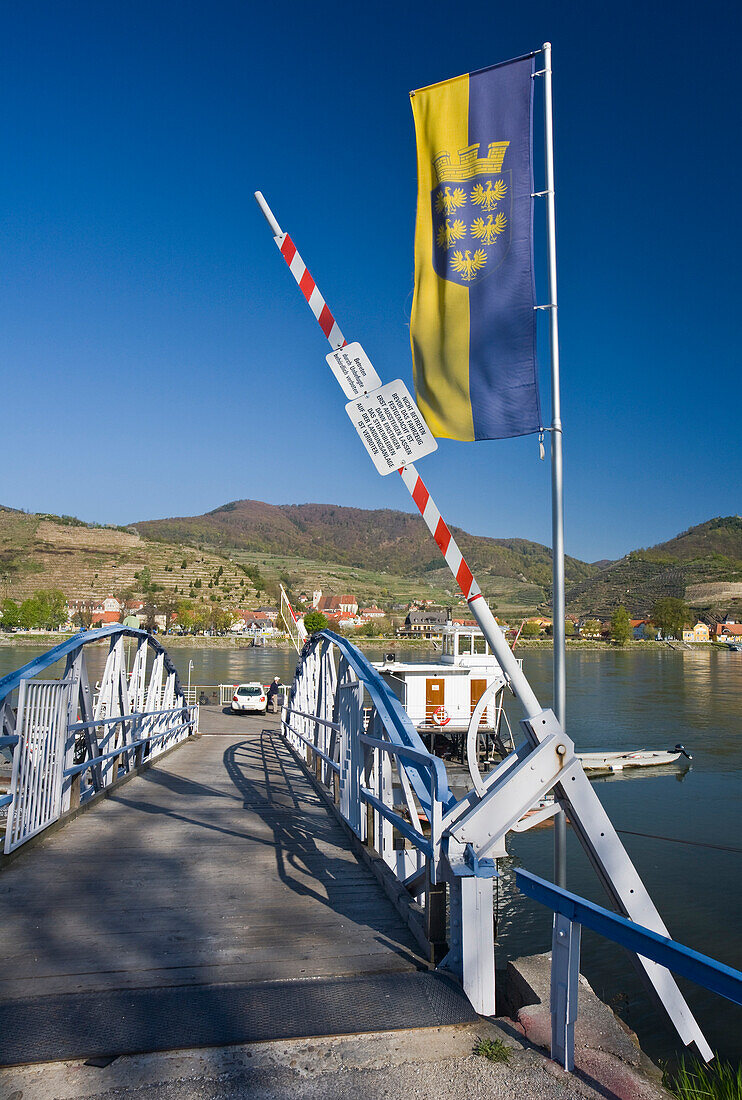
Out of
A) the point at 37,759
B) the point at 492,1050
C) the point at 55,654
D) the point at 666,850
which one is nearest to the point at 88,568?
the point at 666,850

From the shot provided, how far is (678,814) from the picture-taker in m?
23.3

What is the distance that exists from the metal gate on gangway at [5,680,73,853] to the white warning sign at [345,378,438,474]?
331 cm

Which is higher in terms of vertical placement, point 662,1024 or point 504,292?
point 504,292

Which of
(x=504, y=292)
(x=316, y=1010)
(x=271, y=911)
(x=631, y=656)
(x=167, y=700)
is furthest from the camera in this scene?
(x=631, y=656)

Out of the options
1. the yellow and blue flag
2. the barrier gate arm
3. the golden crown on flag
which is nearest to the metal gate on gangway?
the barrier gate arm

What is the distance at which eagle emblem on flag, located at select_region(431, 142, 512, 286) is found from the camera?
5172 mm

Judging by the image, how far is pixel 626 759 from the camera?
96.0 ft

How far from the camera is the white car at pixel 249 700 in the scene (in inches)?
1120

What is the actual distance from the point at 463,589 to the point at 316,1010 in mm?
2174

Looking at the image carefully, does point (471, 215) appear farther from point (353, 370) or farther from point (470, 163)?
point (353, 370)

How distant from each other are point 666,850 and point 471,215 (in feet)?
59.9

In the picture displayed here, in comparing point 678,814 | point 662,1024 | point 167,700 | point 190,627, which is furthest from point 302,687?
point 190,627

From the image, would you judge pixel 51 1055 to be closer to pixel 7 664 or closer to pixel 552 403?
pixel 552 403

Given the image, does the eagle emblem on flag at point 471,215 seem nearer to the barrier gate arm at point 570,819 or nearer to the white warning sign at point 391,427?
the white warning sign at point 391,427
